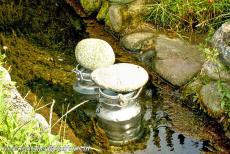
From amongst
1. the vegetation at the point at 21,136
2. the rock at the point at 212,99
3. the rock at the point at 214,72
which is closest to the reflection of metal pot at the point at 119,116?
the rock at the point at 212,99

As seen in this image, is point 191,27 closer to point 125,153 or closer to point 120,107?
point 120,107

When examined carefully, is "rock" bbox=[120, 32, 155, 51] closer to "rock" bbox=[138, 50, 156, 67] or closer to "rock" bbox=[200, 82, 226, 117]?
"rock" bbox=[138, 50, 156, 67]

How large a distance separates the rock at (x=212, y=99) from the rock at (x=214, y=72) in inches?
4.9

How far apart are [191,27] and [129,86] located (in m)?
2.60

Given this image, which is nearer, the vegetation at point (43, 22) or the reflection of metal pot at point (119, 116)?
the reflection of metal pot at point (119, 116)

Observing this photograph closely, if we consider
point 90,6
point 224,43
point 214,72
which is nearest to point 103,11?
point 90,6

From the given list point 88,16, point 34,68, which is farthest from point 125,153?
point 88,16

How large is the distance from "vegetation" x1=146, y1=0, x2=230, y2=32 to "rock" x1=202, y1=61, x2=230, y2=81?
57.5 inches

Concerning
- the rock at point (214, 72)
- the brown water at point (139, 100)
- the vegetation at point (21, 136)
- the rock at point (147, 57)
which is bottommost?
the brown water at point (139, 100)

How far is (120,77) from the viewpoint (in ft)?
22.4

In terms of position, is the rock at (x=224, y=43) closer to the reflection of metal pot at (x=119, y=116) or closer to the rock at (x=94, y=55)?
the reflection of metal pot at (x=119, y=116)

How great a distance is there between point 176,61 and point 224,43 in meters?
1.42

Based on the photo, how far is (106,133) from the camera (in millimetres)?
Result: 6688

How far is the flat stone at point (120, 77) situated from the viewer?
6.73m
